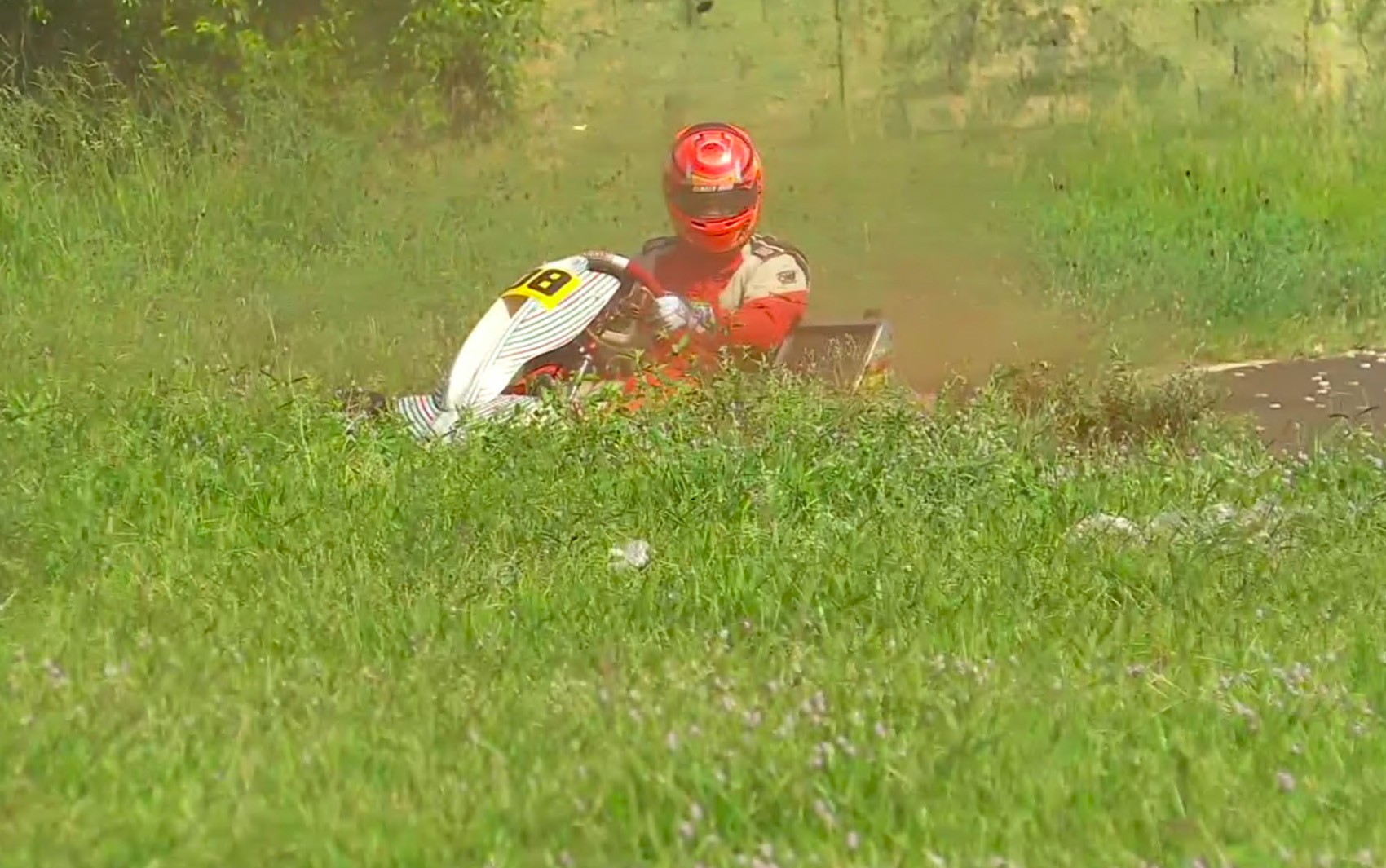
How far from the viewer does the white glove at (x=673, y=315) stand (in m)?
7.38

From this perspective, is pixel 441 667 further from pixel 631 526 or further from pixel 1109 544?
pixel 1109 544

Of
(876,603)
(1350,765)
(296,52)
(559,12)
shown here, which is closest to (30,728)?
(876,603)

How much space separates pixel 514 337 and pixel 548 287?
31 centimetres

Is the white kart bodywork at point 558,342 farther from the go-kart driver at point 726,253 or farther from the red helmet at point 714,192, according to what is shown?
the red helmet at point 714,192

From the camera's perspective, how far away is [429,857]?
118 inches

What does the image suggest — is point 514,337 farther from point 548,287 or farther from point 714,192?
point 714,192

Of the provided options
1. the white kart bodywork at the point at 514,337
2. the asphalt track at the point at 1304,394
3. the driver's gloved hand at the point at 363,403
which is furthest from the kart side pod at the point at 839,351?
the driver's gloved hand at the point at 363,403

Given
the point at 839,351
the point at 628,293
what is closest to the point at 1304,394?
the point at 839,351

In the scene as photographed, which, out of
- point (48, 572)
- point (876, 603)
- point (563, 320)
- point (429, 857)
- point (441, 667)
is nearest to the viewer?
point (429, 857)

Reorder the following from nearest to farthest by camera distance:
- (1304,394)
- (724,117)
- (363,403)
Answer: (363,403), (1304,394), (724,117)

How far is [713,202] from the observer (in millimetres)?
7816

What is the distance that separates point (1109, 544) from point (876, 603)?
90 centimetres

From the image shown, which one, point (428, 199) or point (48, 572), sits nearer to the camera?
point (48, 572)

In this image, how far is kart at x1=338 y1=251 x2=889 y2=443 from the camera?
23.5 ft
